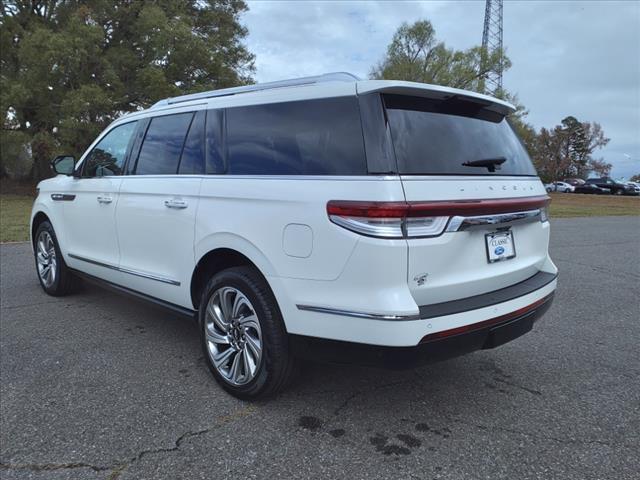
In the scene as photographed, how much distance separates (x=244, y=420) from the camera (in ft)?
9.51

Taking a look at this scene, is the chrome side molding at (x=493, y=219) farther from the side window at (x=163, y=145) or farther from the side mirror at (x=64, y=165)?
the side mirror at (x=64, y=165)

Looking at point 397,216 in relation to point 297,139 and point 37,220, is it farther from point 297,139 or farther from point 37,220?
point 37,220

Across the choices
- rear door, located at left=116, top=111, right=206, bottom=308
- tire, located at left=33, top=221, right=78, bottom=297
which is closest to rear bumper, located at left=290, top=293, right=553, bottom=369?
rear door, located at left=116, top=111, right=206, bottom=308

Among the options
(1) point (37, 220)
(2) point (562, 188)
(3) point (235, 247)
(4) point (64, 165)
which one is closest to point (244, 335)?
(3) point (235, 247)

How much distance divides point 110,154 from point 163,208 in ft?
4.39

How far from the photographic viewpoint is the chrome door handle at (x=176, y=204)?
348cm

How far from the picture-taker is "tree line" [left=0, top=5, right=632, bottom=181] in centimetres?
1986

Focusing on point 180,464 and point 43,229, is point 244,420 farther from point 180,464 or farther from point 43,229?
point 43,229

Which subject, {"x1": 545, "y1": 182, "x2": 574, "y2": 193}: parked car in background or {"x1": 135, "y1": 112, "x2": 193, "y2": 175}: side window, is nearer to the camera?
{"x1": 135, "y1": 112, "x2": 193, "y2": 175}: side window

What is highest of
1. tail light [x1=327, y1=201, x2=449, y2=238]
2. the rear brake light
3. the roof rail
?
the roof rail

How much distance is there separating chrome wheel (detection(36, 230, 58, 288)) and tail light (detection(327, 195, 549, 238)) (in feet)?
13.6

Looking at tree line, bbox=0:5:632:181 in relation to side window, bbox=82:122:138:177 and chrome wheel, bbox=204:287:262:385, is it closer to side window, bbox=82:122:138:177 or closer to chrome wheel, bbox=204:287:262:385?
side window, bbox=82:122:138:177

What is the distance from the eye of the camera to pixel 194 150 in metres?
3.58

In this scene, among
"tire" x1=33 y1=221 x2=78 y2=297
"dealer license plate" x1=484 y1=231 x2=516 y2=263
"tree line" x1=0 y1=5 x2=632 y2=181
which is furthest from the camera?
"tree line" x1=0 y1=5 x2=632 y2=181
